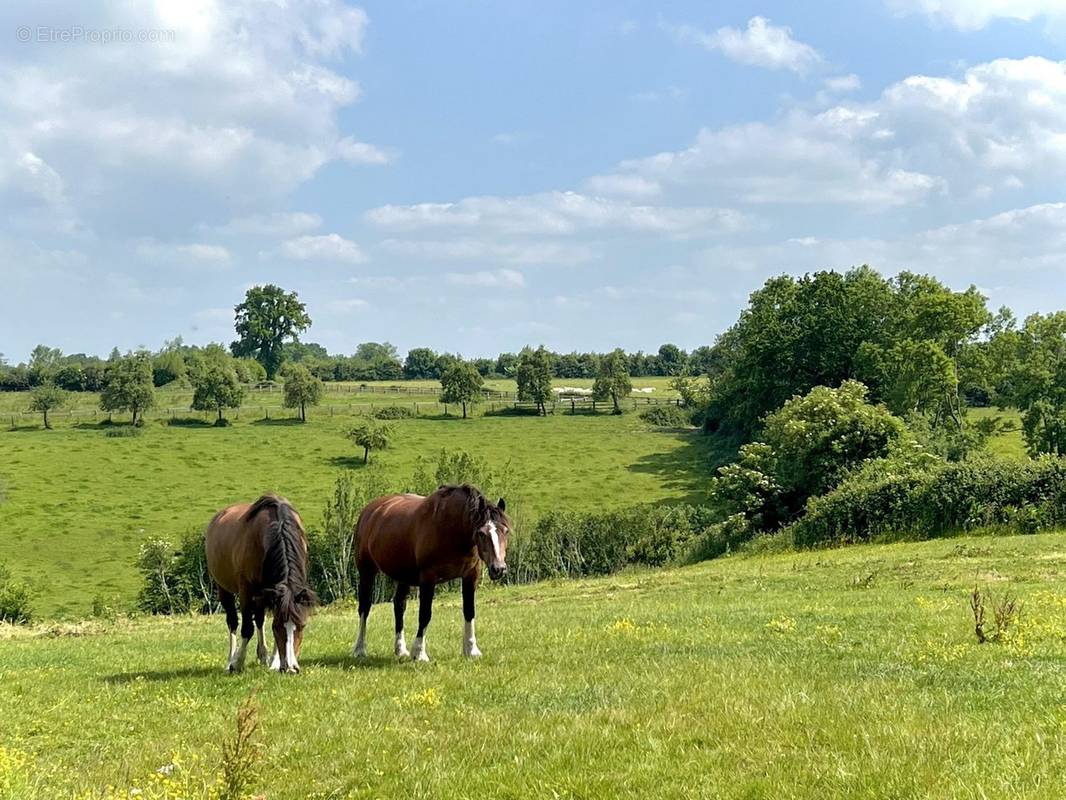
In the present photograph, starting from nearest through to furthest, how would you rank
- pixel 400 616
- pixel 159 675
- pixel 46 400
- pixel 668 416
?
1. pixel 159 675
2. pixel 400 616
3. pixel 46 400
4. pixel 668 416

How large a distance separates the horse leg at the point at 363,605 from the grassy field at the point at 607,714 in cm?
43

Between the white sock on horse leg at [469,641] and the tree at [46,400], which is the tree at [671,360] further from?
the white sock on horse leg at [469,641]

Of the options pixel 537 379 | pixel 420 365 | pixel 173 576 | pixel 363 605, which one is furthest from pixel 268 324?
pixel 363 605

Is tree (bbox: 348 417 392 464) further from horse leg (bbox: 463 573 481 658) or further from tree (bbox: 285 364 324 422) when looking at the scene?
horse leg (bbox: 463 573 481 658)

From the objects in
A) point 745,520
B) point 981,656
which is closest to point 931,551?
point 745,520

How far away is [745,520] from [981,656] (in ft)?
124

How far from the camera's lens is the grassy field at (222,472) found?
56719 millimetres

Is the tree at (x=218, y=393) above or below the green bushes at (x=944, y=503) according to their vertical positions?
above

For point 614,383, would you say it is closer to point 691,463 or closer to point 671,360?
point 691,463

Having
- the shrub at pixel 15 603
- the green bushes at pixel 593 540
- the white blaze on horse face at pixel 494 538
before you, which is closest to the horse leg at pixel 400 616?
the white blaze on horse face at pixel 494 538

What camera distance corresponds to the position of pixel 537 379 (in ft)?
353

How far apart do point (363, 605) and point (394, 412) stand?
91.3 m

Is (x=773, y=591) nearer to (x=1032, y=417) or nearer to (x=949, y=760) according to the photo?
(x=949, y=760)

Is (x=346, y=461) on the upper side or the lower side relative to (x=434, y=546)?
lower
